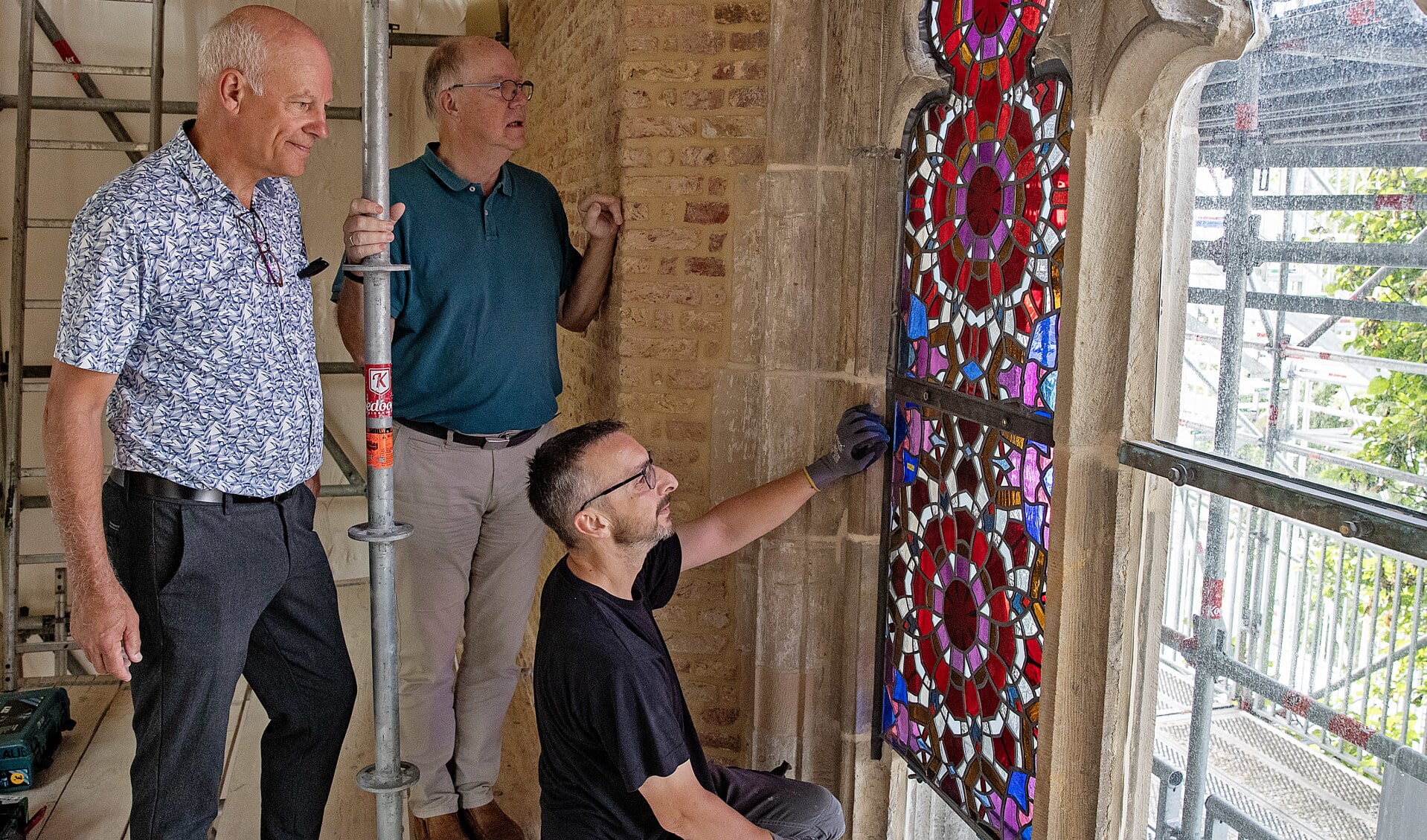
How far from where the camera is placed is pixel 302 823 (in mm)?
2641

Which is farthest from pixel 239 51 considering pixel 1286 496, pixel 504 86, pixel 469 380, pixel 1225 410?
pixel 1286 496

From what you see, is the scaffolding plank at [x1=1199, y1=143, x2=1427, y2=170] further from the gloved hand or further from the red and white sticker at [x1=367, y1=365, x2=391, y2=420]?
the red and white sticker at [x1=367, y1=365, x2=391, y2=420]

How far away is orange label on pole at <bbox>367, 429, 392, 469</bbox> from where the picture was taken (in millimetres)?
2406

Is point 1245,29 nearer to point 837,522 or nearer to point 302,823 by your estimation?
point 837,522

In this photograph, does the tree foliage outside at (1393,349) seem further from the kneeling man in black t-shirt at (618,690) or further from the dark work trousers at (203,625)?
the dark work trousers at (203,625)

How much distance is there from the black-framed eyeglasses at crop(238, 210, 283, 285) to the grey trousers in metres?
0.70

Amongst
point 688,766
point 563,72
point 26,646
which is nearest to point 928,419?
point 688,766

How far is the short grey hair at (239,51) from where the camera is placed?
7.25 feet

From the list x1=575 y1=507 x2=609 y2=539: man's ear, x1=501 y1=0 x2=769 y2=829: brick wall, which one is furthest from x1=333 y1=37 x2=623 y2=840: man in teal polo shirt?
x1=575 y1=507 x2=609 y2=539: man's ear

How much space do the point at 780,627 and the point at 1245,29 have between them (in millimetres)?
1808

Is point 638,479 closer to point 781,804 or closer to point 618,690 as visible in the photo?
point 618,690

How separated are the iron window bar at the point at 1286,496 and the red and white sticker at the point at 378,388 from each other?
1392 mm

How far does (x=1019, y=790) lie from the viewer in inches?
89.5

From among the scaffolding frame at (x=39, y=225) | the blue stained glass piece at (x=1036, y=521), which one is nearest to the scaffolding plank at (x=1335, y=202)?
the blue stained glass piece at (x=1036, y=521)
